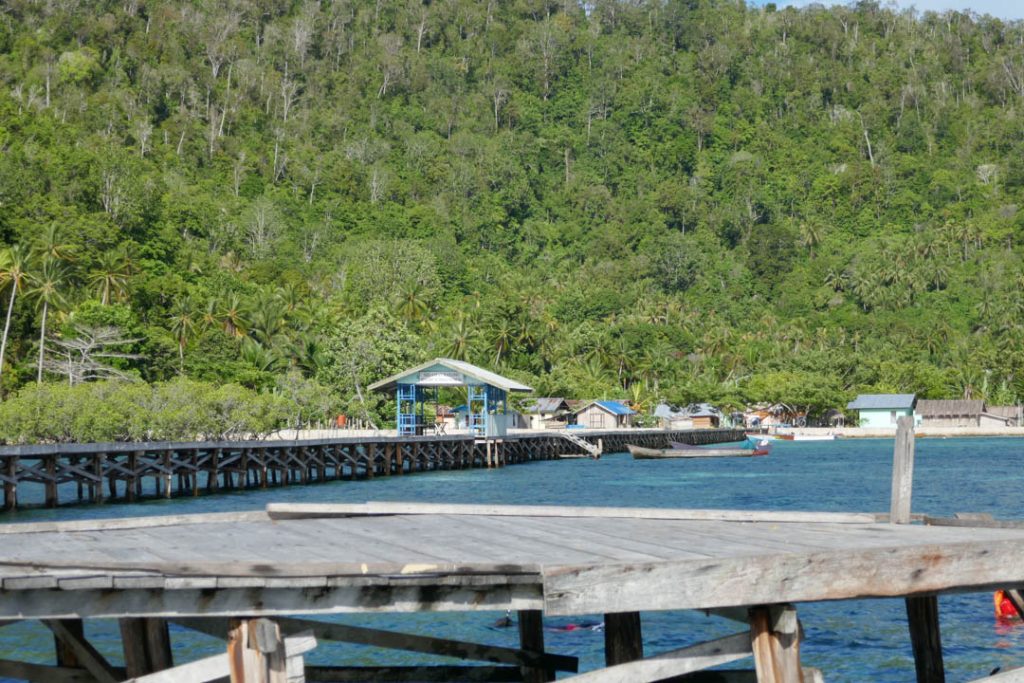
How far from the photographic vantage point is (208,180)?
164 metres

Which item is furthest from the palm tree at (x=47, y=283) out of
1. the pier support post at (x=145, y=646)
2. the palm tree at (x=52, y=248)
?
the pier support post at (x=145, y=646)

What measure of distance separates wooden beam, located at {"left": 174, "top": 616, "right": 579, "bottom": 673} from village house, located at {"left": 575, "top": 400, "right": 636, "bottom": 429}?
347ft

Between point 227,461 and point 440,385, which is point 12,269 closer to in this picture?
point 440,385

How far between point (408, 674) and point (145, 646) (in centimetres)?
283

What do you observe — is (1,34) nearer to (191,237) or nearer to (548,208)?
(191,237)

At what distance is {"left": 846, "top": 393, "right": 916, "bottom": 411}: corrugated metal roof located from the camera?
129 meters

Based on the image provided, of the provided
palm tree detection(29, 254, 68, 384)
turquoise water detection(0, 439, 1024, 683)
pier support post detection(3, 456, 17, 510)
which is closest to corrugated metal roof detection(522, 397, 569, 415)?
turquoise water detection(0, 439, 1024, 683)

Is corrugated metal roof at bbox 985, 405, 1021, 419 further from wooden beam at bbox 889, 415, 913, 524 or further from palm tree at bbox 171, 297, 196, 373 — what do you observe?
wooden beam at bbox 889, 415, 913, 524

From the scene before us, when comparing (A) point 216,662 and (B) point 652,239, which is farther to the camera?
(B) point 652,239

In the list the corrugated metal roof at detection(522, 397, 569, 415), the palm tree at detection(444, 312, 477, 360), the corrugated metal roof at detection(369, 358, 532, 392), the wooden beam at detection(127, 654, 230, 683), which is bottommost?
the wooden beam at detection(127, 654, 230, 683)

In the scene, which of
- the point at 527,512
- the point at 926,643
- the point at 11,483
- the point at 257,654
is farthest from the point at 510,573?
the point at 11,483

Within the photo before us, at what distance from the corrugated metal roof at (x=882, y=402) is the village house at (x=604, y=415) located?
1114 inches

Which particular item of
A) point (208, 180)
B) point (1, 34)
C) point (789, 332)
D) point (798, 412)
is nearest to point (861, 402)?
point (798, 412)

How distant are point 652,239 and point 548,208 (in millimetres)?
17939
